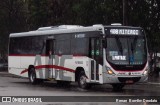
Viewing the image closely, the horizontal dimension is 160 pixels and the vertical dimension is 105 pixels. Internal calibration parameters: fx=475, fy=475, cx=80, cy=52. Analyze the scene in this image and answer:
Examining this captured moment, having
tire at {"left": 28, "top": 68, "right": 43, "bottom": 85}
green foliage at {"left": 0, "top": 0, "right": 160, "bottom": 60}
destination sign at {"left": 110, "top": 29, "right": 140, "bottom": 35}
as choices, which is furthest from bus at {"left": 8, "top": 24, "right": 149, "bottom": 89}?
green foliage at {"left": 0, "top": 0, "right": 160, "bottom": 60}

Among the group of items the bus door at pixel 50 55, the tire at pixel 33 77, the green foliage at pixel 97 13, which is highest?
the green foliage at pixel 97 13

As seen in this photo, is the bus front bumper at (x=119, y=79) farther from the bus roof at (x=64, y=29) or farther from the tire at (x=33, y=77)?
the tire at (x=33, y=77)

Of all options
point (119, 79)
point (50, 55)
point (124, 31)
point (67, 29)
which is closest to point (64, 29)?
point (67, 29)

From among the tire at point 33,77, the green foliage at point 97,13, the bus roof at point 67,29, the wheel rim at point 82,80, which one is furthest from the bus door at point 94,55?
the green foliage at point 97,13

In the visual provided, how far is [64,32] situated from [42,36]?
2741 millimetres

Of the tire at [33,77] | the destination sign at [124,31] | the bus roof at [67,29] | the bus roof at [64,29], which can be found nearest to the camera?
the destination sign at [124,31]

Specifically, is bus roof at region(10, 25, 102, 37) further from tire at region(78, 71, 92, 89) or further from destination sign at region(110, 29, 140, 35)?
tire at region(78, 71, 92, 89)

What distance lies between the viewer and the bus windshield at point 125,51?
74.9 feet

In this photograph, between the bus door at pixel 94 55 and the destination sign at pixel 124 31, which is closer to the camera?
the destination sign at pixel 124 31

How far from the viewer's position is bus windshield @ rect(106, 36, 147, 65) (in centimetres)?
2284

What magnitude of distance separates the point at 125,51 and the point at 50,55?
20.4 feet

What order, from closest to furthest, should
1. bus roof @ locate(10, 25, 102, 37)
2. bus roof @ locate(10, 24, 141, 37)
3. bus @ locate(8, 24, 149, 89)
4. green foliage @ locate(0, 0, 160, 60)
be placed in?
bus @ locate(8, 24, 149, 89) < bus roof @ locate(10, 24, 141, 37) < bus roof @ locate(10, 25, 102, 37) < green foliage @ locate(0, 0, 160, 60)

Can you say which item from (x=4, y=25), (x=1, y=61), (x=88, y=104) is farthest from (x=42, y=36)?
(x=1, y=61)

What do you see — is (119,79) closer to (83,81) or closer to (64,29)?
(83,81)
